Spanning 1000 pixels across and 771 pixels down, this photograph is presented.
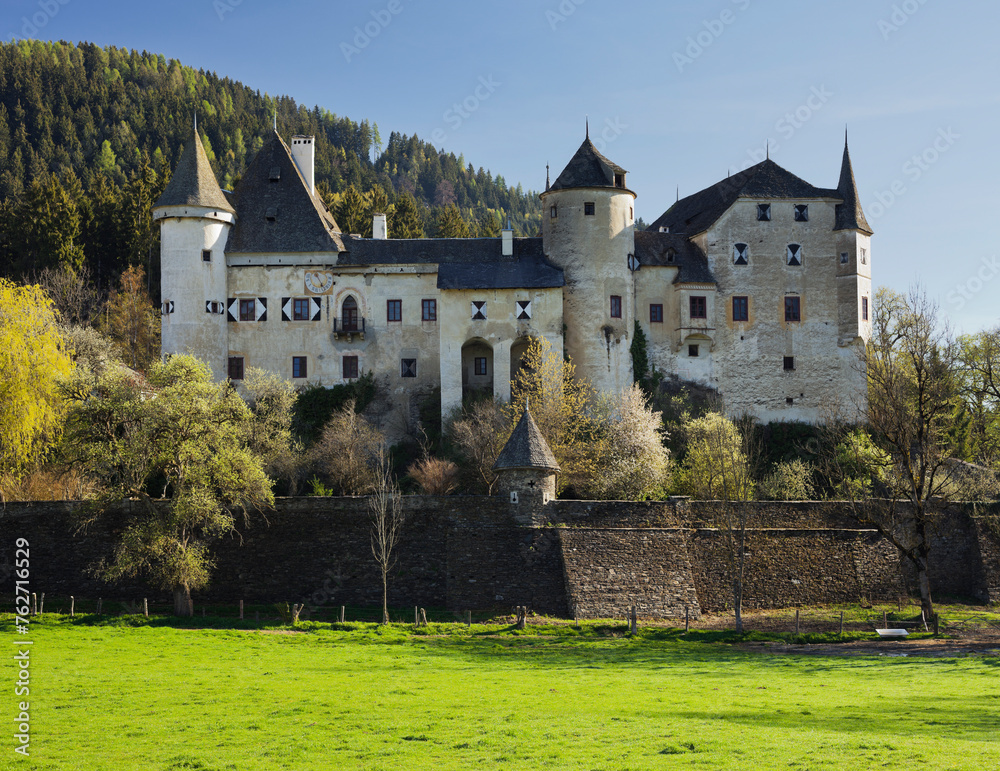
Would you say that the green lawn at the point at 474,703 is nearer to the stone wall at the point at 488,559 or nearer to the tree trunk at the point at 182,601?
the tree trunk at the point at 182,601

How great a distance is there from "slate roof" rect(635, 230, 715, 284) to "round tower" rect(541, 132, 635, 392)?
6.36 ft

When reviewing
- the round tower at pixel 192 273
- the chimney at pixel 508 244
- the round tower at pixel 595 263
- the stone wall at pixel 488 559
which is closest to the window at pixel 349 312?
the round tower at pixel 192 273

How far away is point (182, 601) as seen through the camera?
1341 inches

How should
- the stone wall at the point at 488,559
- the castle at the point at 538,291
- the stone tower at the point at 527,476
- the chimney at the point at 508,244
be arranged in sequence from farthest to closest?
the chimney at the point at 508,244 → the castle at the point at 538,291 → the stone tower at the point at 527,476 → the stone wall at the point at 488,559

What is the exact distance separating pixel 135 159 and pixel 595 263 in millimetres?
75803

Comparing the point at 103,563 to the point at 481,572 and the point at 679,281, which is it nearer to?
the point at 481,572

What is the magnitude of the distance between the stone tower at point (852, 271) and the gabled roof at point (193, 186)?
31584mm

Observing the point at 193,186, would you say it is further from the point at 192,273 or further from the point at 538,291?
the point at 538,291

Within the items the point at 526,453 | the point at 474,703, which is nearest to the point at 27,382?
the point at 526,453

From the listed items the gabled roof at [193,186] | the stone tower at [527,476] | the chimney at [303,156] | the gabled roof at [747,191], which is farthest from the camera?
the chimney at [303,156]

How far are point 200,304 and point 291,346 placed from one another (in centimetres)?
484

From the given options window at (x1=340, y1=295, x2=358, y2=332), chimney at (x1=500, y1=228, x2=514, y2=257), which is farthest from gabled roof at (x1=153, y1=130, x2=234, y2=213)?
chimney at (x1=500, y1=228, x2=514, y2=257)

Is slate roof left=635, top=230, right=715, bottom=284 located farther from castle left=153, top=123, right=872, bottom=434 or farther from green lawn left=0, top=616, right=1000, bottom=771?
green lawn left=0, top=616, right=1000, bottom=771

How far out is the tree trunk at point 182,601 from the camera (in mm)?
33938
